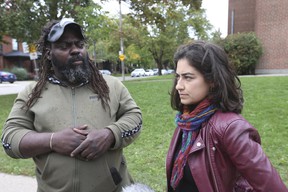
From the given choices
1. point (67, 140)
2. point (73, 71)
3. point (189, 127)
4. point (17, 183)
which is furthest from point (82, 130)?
point (17, 183)

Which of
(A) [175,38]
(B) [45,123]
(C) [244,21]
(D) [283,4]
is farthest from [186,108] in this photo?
(A) [175,38]

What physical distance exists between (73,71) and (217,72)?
2.98 ft

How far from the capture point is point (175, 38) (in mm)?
40969

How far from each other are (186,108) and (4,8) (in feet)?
37.2

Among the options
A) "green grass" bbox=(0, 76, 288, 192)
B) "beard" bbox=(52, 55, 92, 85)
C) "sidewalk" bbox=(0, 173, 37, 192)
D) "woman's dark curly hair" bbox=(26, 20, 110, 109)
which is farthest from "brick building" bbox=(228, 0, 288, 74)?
"beard" bbox=(52, 55, 92, 85)

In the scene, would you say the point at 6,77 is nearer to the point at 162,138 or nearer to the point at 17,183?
the point at 162,138

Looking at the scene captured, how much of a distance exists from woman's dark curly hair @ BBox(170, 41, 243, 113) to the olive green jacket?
2.03ft

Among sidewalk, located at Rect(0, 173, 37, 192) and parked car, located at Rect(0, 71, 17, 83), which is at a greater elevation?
sidewalk, located at Rect(0, 173, 37, 192)

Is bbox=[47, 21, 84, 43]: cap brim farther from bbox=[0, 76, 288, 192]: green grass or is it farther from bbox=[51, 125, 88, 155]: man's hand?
bbox=[0, 76, 288, 192]: green grass

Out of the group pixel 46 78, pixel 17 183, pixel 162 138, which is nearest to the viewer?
pixel 46 78

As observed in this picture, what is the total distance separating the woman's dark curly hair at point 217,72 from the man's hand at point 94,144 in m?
0.65

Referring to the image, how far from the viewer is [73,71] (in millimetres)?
2004

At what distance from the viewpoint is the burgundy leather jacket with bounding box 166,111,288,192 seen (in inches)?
56.5

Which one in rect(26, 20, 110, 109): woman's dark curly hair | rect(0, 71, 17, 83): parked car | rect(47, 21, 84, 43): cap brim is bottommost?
rect(0, 71, 17, 83): parked car
